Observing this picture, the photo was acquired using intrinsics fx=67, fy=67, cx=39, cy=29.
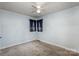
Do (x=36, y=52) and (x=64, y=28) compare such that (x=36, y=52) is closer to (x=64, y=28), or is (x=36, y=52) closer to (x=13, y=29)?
(x=64, y=28)

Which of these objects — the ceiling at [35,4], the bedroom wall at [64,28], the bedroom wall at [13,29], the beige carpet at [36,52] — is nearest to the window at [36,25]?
the bedroom wall at [13,29]

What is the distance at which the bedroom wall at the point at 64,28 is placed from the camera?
302 cm

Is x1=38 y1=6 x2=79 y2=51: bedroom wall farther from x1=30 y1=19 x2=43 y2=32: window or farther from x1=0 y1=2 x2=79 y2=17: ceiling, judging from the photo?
x1=30 y1=19 x2=43 y2=32: window

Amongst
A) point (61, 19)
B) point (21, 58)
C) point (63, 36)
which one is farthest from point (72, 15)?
point (21, 58)

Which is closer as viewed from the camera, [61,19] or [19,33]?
[61,19]

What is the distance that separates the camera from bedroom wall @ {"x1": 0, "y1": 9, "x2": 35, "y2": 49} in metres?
3.55

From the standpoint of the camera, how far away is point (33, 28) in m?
5.48

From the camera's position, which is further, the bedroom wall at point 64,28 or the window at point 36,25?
the window at point 36,25

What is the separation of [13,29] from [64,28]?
2926 mm

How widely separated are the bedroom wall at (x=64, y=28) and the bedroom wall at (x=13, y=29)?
5.03 ft

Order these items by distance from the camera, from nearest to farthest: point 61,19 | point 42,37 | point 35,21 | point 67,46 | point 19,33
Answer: point 67,46 → point 61,19 → point 19,33 → point 42,37 → point 35,21

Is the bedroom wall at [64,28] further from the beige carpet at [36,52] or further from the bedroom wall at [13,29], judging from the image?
the bedroom wall at [13,29]

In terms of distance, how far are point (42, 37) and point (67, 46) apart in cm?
222

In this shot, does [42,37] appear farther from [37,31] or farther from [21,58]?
[21,58]
